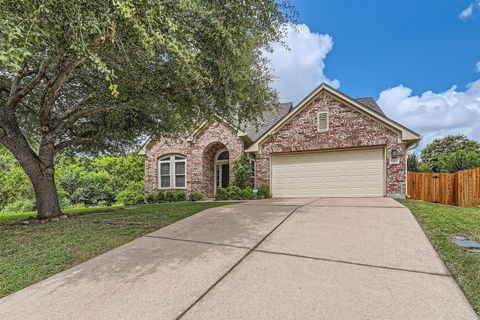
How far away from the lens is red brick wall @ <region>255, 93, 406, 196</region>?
1015cm

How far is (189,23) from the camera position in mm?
4332

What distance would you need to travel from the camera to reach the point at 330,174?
11133mm

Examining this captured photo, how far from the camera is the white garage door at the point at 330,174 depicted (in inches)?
415

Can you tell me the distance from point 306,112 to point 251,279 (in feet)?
32.6

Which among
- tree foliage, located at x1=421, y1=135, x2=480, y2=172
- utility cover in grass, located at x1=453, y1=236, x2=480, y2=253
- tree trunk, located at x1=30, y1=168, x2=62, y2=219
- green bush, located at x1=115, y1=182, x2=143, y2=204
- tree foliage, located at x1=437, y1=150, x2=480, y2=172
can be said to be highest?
tree foliage, located at x1=421, y1=135, x2=480, y2=172

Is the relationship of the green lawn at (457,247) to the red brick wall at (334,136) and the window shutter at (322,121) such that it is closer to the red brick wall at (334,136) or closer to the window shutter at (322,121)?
the red brick wall at (334,136)

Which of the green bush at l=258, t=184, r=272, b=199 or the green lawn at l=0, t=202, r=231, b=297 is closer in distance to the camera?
the green lawn at l=0, t=202, r=231, b=297

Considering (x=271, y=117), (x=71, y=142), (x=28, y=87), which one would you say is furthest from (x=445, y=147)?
(x=28, y=87)

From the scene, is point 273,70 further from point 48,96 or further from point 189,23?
point 48,96

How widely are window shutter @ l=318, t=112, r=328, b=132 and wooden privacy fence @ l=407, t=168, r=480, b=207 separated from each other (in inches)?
206

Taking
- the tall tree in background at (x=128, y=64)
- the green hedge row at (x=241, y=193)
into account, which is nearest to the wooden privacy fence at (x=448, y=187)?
the green hedge row at (x=241, y=193)

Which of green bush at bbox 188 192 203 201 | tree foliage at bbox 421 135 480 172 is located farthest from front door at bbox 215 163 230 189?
tree foliage at bbox 421 135 480 172

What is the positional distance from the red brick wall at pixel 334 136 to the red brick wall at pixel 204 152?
174 cm

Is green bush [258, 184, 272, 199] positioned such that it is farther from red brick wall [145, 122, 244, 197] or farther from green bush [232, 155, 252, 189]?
red brick wall [145, 122, 244, 197]
